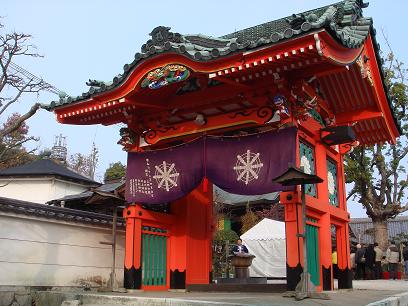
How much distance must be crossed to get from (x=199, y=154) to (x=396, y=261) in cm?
1148

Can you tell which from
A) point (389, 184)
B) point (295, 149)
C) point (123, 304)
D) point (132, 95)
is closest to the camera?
point (123, 304)

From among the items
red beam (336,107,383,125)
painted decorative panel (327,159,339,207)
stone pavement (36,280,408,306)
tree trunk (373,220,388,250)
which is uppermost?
red beam (336,107,383,125)

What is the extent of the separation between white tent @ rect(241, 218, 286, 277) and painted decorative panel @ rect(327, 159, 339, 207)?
8155mm

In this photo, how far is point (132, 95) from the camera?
28.7 ft

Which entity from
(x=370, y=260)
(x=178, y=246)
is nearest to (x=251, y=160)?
(x=178, y=246)

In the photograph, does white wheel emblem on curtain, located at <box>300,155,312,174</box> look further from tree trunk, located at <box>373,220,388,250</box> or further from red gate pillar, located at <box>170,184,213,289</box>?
tree trunk, located at <box>373,220,388,250</box>

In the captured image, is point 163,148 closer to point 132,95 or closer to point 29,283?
point 132,95

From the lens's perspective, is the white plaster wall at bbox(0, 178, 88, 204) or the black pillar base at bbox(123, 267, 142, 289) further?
the white plaster wall at bbox(0, 178, 88, 204)

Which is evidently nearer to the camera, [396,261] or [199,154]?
[199,154]

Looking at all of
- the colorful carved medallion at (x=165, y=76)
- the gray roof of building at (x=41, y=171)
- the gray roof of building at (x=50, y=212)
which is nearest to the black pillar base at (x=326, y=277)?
the colorful carved medallion at (x=165, y=76)

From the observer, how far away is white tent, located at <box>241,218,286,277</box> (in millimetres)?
17938

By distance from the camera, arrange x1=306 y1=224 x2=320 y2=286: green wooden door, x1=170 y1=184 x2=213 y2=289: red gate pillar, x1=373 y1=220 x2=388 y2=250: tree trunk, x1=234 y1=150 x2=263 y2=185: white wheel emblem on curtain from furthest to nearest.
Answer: x1=373 y1=220 x2=388 y2=250: tree trunk
x1=170 y1=184 x2=213 y2=289: red gate pillar
x1=234 y1=150 x2=263 y2=185: white wheel emblem on curtain
x1=306 y1=224 x2=320 y2=286: green wooden door

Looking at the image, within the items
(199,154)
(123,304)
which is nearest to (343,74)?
(199,154)

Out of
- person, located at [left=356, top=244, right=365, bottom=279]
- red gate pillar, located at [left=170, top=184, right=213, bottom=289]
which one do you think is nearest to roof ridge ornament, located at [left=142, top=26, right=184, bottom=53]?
red gate pillar, located at [left=170, top=184, right=213, bottom=289]
